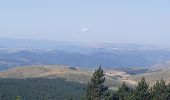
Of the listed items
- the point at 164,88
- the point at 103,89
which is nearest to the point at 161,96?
the point at 164,88

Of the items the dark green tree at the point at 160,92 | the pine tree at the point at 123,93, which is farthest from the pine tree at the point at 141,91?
the dark green tree at the point at 160,92

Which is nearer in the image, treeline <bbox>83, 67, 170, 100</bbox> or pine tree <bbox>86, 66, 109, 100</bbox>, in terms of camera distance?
pine tree <bbox>86, 66, 109, 100</bbox>

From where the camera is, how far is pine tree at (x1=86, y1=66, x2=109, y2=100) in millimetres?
57531

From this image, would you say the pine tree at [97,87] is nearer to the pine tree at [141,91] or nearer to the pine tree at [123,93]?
the pine tree at [141,91]

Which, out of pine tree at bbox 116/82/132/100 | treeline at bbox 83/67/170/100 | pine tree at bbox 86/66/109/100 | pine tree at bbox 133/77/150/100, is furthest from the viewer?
pine tree at bbox 116/82/132/100

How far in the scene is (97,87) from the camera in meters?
58.3

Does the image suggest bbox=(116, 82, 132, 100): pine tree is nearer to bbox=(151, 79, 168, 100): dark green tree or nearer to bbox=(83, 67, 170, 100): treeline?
bbox=(83, 67, 170, 100): treeline

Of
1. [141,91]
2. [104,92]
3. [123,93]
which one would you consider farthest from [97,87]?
[123,93]

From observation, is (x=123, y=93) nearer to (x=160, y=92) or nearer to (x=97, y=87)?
(x=160, y=92)

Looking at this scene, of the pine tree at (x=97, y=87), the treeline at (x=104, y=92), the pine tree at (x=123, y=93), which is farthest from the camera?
the pine tree at (x=123, y=93)

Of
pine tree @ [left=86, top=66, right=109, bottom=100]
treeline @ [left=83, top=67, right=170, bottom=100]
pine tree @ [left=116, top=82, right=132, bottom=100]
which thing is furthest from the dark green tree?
pine tree @ [left=86, top=66, right=109, bottom=100]

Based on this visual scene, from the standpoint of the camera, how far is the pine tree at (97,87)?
57531 millimetres

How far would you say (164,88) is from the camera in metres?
66.5

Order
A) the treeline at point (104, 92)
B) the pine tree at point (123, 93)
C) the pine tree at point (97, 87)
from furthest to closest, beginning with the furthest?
the pine tree at point (123, 93), the treeline at point (104, 92), the pine tree at point (97, 87)
